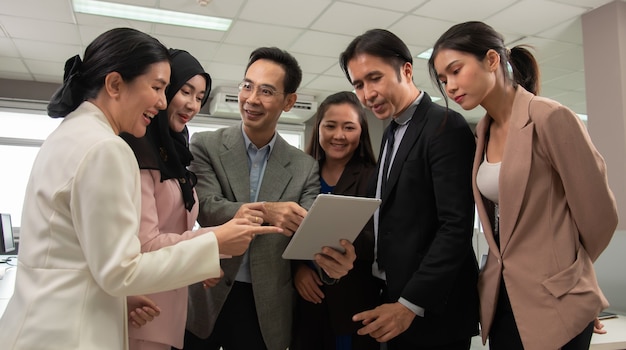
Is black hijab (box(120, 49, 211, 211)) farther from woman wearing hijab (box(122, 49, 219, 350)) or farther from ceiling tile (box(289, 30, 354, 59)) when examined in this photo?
ceiling tile (box(289, 30, 354, 59))

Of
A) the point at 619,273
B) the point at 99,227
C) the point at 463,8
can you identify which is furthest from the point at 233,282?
the point at 463,8

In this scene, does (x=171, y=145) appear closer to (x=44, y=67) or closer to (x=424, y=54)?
(x=424, y=54)

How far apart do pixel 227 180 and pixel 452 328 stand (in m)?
0.84

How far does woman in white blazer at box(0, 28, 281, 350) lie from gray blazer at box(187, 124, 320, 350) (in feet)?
1.55

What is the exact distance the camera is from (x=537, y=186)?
1248 mm

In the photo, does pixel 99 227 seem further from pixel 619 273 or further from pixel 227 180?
pixel 619 273

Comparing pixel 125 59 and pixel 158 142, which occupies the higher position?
Result: pixel 125 59

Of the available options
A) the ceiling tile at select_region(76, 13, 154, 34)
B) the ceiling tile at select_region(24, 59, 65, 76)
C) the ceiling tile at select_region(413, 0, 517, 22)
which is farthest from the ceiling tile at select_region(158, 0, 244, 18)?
the ceiling tile at select_region(24, 59, 65, 76)

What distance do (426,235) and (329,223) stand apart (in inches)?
12.2

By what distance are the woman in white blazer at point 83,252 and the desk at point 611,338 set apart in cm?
159

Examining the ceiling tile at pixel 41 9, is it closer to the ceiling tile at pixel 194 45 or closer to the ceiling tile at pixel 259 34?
the ceiling tile at pixel 194 45

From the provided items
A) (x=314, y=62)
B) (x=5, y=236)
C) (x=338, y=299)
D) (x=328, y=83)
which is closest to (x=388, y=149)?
(x=338, y=299)

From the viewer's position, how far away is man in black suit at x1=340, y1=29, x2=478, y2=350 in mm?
1322

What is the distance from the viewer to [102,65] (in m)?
1.06
